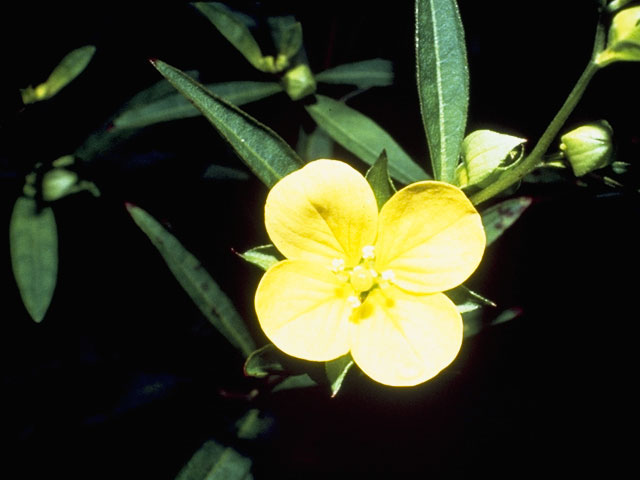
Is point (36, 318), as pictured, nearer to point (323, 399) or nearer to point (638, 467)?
point (323, 399)

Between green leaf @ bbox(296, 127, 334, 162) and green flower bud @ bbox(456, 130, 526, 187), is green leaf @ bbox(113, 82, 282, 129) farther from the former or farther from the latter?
green flower bud @ bbox(456, 130, 526, 187)

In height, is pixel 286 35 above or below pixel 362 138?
above

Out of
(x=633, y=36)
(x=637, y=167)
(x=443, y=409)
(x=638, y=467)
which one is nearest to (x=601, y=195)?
(x=637, y=167)

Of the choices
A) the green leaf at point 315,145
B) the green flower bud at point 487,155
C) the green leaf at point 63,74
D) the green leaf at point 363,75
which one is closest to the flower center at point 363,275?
the green flower bud at point 487,155

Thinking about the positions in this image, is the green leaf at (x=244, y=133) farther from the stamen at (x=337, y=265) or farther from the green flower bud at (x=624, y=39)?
the green flower bud at (x=624, y=39)

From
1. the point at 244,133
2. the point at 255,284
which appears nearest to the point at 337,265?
the point at 244,133

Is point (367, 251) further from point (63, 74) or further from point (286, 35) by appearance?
point (63, 74)
